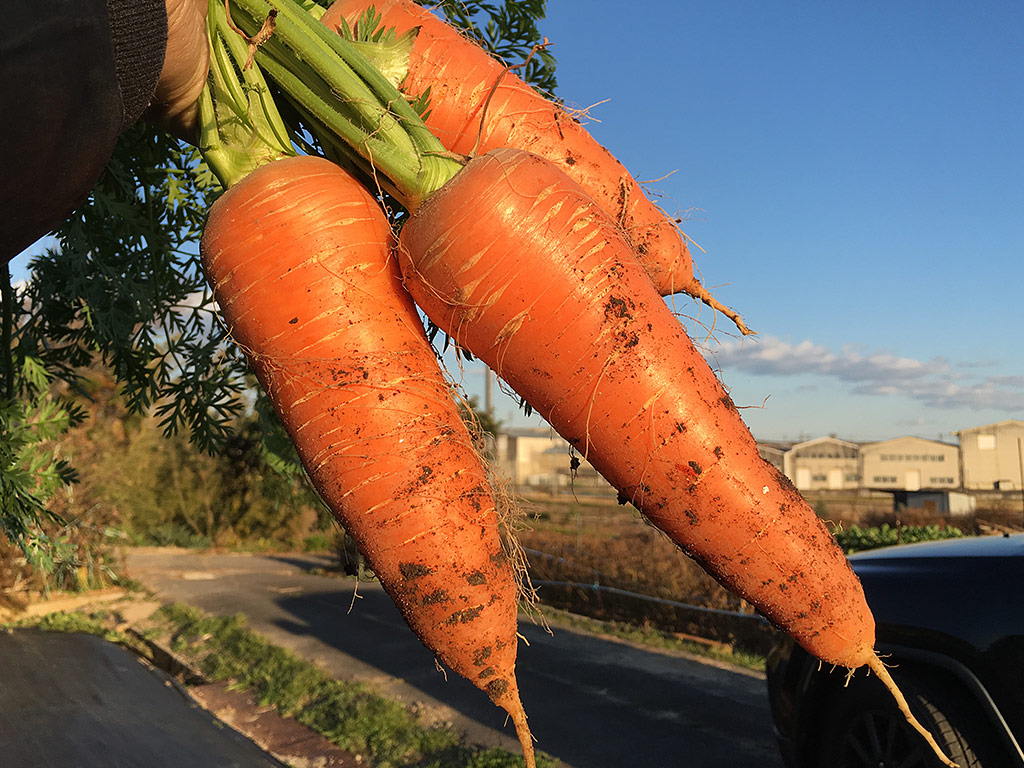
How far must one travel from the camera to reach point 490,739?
504 cm

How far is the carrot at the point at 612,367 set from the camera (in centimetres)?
157

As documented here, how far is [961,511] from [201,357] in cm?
1514

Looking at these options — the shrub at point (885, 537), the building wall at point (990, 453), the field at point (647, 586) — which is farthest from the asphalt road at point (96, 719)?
the building wall at point (990, 453)

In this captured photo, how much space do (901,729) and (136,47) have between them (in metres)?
3.53

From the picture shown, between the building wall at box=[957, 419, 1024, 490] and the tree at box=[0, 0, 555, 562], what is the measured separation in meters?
28.0

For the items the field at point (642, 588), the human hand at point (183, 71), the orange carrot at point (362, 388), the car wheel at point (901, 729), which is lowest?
the field at point (642, 588)

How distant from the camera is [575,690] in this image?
621 cm

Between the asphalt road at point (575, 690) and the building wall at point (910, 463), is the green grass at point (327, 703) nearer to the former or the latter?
the asphalt road at point (575, 690)

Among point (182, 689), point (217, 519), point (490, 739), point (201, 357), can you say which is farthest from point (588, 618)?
point (217, 519)

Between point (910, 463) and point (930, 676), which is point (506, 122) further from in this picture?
point (910, 463)

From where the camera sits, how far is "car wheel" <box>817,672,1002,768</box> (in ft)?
9.30

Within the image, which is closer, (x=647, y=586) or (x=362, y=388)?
(x=362, y=388)

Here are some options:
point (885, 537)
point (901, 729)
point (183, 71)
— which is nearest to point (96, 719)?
point (183, 71)

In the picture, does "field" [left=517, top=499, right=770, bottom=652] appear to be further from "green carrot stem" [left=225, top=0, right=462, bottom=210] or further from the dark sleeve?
the dark sleeve
